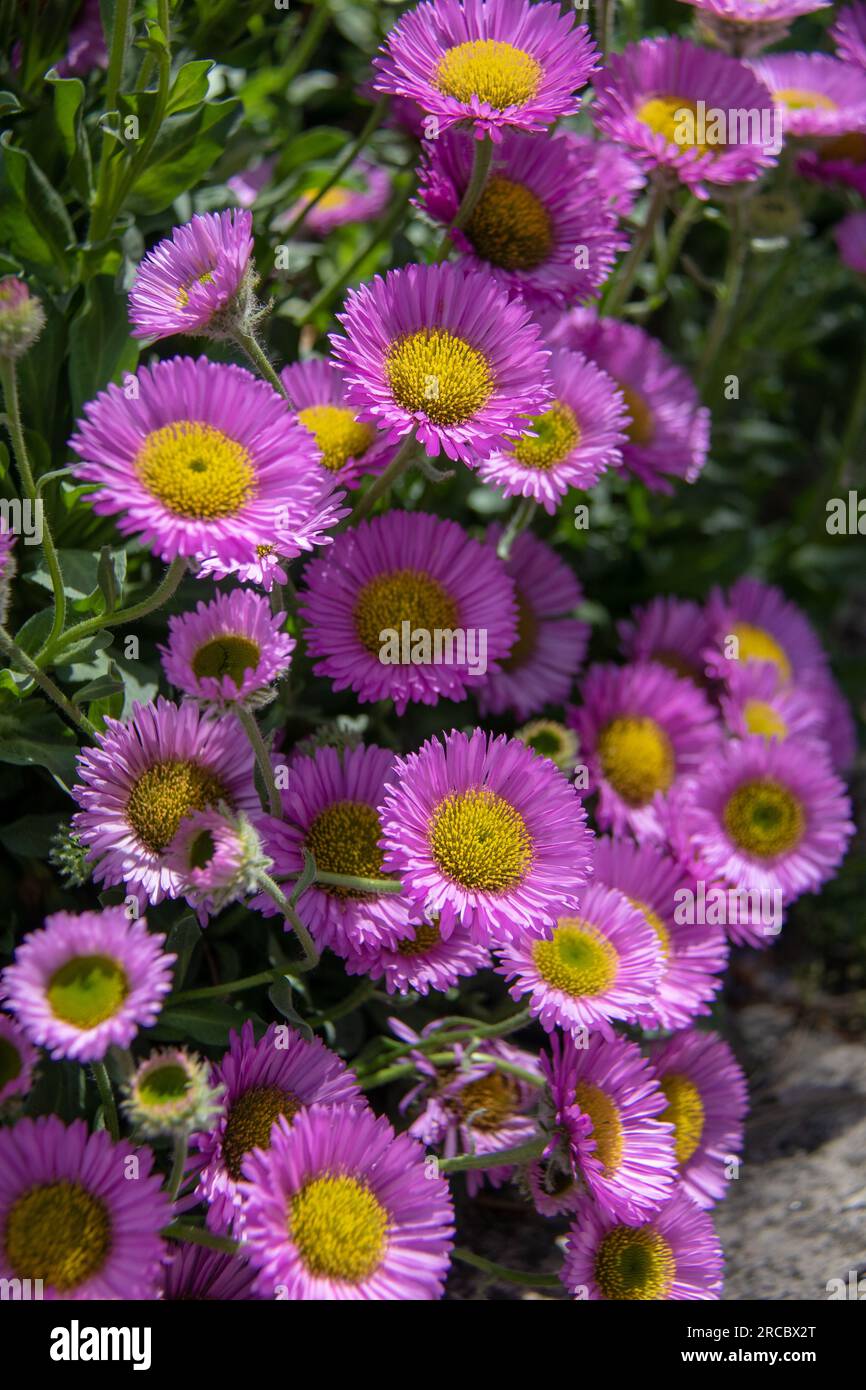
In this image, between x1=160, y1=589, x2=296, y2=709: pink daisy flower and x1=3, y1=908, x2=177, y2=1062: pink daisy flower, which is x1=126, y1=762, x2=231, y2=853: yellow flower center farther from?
x1=3, y1=908, x2=177, y2=1062: pink daisy flower

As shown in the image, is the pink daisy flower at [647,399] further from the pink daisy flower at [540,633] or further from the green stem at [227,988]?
the green stem at [227,988]

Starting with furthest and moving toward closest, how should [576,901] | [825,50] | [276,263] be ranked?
[825,50] → [276,263] → [576,901]

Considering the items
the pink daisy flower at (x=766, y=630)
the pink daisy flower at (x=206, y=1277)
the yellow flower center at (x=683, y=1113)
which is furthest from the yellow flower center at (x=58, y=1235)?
the pink daisy flower at (x=766, y=630)

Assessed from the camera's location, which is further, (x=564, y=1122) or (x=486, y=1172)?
(x=486, y=1172)

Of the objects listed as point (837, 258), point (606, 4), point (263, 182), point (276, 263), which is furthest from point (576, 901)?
point (837, 258)

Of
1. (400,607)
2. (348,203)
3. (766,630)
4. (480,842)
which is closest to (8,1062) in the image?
(480,842)

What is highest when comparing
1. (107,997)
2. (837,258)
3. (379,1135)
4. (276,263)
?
(837,258)

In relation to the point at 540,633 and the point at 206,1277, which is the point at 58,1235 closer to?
the point at 206,1277

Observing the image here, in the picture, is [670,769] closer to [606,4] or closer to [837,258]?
[606,4]
